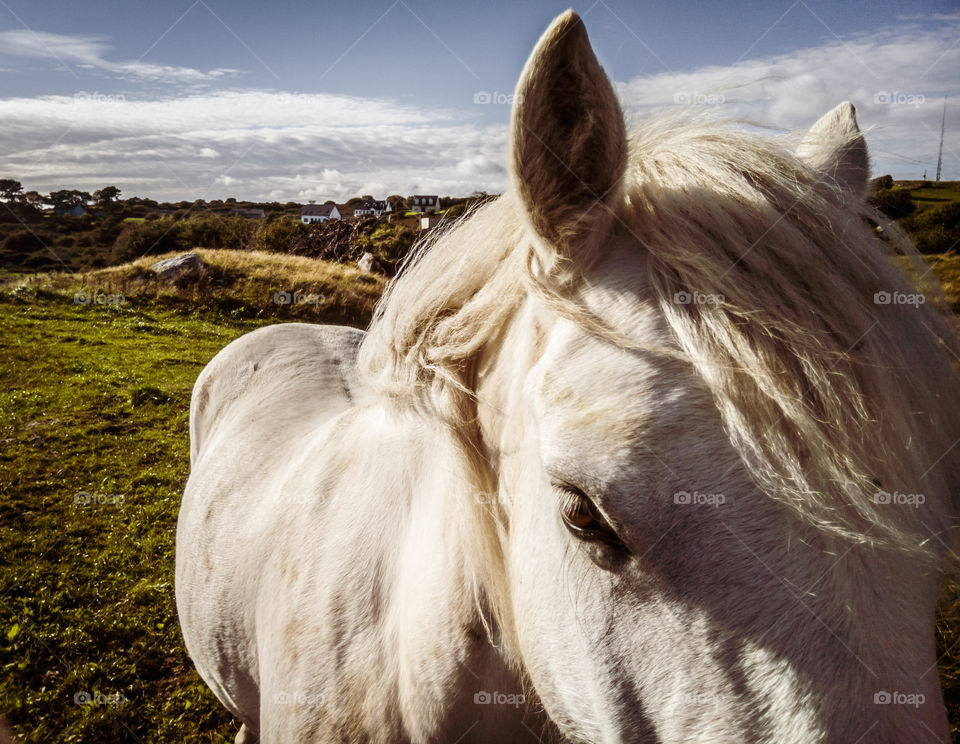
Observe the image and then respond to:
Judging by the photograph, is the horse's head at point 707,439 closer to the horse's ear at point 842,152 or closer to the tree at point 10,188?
Answer: the horse's ear at point 842,152

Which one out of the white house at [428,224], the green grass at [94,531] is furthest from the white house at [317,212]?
the white house at [428,224]

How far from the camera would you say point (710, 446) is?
1.00 m

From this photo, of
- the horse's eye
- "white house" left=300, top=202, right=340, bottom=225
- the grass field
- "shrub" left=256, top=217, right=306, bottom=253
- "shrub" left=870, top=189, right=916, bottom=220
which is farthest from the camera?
"white house" left=300, top=202, right=340, bottom=225

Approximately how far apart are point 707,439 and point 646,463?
0.39ft

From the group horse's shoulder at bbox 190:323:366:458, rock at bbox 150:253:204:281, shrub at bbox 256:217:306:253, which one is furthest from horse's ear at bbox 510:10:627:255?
shrub at bbox 256:217:306:253

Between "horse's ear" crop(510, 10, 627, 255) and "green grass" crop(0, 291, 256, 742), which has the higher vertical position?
"horse's ear" crop(510, 10, 627, 255)

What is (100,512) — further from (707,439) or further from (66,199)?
(66,199)

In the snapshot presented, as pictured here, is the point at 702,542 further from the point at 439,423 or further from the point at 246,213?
the point at 246,213

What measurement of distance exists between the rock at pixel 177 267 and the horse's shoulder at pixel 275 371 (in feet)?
42.1

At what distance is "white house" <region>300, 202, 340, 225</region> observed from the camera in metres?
27.2

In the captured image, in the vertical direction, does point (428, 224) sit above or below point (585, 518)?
above

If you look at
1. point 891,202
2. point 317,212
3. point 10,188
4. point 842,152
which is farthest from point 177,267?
point 842,152

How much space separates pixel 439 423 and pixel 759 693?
3.01ft

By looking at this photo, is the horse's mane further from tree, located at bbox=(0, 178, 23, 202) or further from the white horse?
tree, located at bbox=(0, 178, 23, 202)
